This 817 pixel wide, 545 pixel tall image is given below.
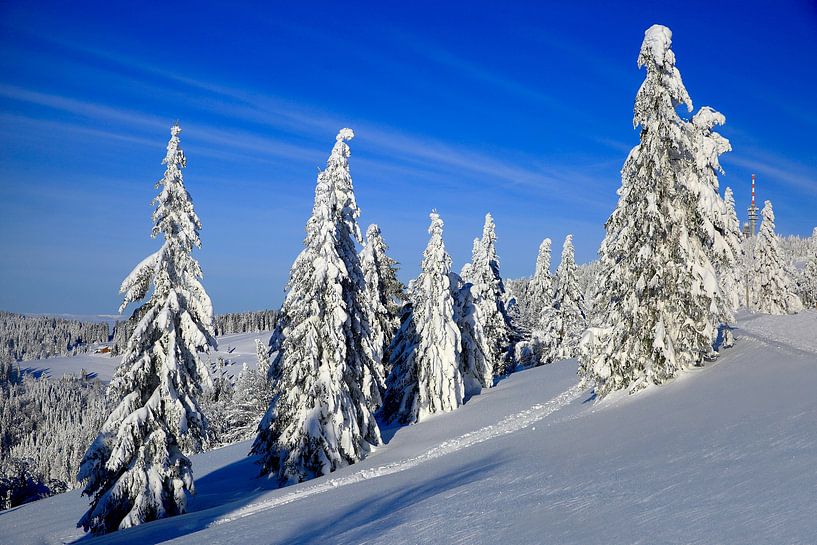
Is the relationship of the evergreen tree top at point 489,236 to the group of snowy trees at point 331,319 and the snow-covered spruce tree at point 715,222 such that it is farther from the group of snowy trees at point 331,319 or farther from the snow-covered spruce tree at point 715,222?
the snow-covered spruce tree at point 715,222

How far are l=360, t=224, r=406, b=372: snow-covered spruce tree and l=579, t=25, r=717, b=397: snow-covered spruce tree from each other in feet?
59.8

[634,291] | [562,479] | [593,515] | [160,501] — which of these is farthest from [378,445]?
[593,515]

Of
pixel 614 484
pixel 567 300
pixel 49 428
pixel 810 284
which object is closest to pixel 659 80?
pixel 614 484

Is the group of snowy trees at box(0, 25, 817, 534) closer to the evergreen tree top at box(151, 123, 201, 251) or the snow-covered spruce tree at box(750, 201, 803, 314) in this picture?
the evergreen tree top at box(151, 123, 201, 251)

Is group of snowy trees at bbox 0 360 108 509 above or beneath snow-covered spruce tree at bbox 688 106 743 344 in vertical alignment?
beneath

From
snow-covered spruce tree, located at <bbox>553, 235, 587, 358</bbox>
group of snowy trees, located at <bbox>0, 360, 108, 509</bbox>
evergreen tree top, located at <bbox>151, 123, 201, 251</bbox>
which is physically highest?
evergreen tree top, located at <bbox>151, 123, 201, 251</bbox>

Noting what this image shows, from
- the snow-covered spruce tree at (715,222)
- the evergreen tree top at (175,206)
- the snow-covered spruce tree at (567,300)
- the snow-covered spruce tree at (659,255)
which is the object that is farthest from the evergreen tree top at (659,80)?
the snow-covered spruce tree at (567,300)

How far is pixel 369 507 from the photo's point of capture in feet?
40.1

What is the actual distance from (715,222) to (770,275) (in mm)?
43895

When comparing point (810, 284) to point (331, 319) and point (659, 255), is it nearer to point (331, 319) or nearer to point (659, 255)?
point (659, 255)

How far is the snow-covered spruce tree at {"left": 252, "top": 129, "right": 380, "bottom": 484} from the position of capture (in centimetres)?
2469

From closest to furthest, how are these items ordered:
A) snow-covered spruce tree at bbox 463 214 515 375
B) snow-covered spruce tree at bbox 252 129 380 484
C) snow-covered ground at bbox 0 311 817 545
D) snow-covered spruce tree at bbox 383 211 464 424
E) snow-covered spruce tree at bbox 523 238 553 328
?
snow-covered ground at bbox 0 311 817 545 → snow-covered spruce tree at bbox 252 129 380 484 → snow-covered spruce tree at bbox 383 211 464 424 → snow-covered spruce tree at bbox 463 214 515 375 → snow-covered spruce tree at bbox 523 238 553 328

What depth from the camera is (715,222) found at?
64.6 feet

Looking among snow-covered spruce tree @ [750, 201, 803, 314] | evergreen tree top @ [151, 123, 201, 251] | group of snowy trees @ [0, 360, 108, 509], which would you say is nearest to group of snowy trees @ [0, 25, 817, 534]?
evergreen tree top @ [151, 123, 201, 251]
